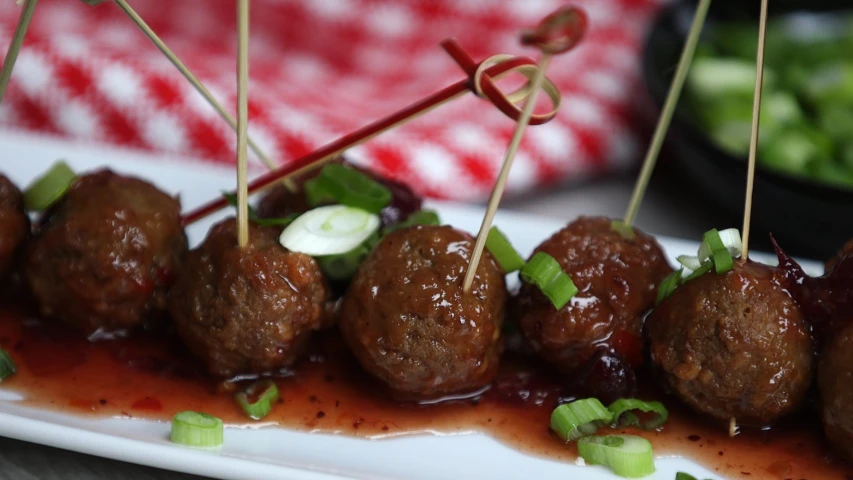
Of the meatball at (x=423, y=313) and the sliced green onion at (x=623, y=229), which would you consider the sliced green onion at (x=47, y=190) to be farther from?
the sliced green onion at (x=623, y=229)

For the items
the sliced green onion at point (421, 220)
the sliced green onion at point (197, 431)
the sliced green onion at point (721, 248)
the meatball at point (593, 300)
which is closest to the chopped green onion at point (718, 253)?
the sliced green onion at point (721, 248)

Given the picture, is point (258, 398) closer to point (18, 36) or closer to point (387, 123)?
point (387, 123)

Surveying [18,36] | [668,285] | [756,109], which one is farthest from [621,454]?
[18,36]

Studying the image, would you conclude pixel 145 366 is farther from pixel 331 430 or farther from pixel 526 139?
pixel 526 139

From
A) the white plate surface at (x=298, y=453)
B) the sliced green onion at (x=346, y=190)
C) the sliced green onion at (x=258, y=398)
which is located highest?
the sliced green onion at (x=346, y=190)

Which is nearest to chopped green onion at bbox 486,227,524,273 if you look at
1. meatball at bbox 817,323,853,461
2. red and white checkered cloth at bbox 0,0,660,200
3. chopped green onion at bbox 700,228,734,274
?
chopped green onion at bbox 700,228,734,274

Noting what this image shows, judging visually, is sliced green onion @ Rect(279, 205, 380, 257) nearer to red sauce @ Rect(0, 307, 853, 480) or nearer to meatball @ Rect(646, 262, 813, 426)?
red sauce @ Rect(0, 307, 853, 480)
